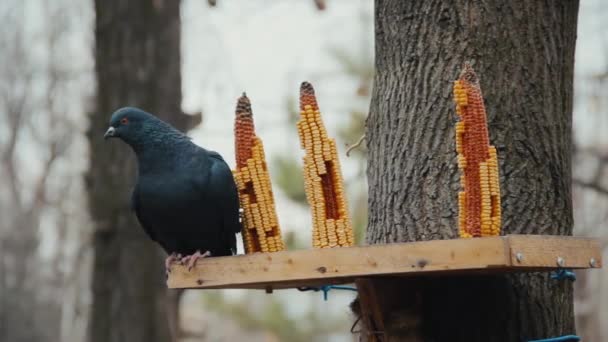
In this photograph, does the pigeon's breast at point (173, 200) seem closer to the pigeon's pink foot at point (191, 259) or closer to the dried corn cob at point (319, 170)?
the pigeon's pink foot at point (191, 259)

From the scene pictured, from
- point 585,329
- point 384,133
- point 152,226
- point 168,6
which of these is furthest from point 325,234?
point 585,329

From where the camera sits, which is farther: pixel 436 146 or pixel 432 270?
pixel 436 146

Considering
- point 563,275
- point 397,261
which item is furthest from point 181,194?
point 563,275

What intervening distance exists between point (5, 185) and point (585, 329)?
13231 mm

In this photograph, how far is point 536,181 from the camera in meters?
3.56

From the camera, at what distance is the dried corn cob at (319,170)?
3.35 meters

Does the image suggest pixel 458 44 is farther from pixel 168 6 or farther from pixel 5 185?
pixel 5 185

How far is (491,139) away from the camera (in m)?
3.58

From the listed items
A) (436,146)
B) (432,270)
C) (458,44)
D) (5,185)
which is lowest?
(432,270)

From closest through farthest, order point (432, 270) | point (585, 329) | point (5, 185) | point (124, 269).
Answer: point (432, 270)
point (124, 269)
point (585, 329)
point (5, 185)

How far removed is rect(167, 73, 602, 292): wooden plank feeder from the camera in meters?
2.86

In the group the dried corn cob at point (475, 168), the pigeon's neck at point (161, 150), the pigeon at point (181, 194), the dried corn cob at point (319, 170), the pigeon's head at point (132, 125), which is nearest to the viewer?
the dried corn cob at point (475, 168)

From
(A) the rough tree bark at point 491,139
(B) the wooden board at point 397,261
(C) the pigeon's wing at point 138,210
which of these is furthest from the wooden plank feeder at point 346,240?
(C) the pigeon's wing at point 138,210

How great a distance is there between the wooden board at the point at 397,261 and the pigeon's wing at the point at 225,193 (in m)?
0.32
